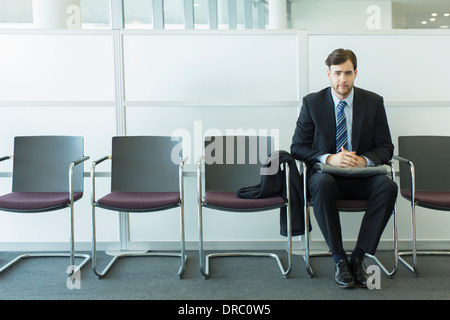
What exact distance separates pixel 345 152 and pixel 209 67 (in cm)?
120

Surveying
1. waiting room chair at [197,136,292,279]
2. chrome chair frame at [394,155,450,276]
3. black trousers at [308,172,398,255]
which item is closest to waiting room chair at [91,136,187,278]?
waiting room chair at [197,136,292,279]

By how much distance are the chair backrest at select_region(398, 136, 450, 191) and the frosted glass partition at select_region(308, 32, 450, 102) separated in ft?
1.17

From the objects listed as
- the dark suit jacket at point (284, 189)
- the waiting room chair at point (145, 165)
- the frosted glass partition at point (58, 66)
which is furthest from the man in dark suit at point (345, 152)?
the frosted glass partition at point (58, 66)

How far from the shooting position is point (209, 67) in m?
3.07

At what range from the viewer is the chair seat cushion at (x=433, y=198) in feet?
8.18

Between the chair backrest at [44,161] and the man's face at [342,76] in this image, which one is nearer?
the man's face at [342,76]

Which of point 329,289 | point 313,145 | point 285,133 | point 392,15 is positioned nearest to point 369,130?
point 313,145

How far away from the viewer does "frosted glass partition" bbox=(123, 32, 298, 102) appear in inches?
120

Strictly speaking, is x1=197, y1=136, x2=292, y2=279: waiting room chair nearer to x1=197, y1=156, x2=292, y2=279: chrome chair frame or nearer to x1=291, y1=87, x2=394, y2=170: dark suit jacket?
x1=197, y1=156, x2=292, y2=279: chrome chair frame

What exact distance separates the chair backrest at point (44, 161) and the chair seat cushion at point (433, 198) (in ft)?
7.37

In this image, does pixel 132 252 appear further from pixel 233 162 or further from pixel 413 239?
pixel 413 239

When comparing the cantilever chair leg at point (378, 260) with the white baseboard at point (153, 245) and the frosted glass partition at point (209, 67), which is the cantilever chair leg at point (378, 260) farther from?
the frosted glass partition at point (209, 67)

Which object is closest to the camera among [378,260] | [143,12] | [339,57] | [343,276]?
[343,276]

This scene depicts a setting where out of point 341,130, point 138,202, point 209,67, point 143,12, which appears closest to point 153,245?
point 138,202
